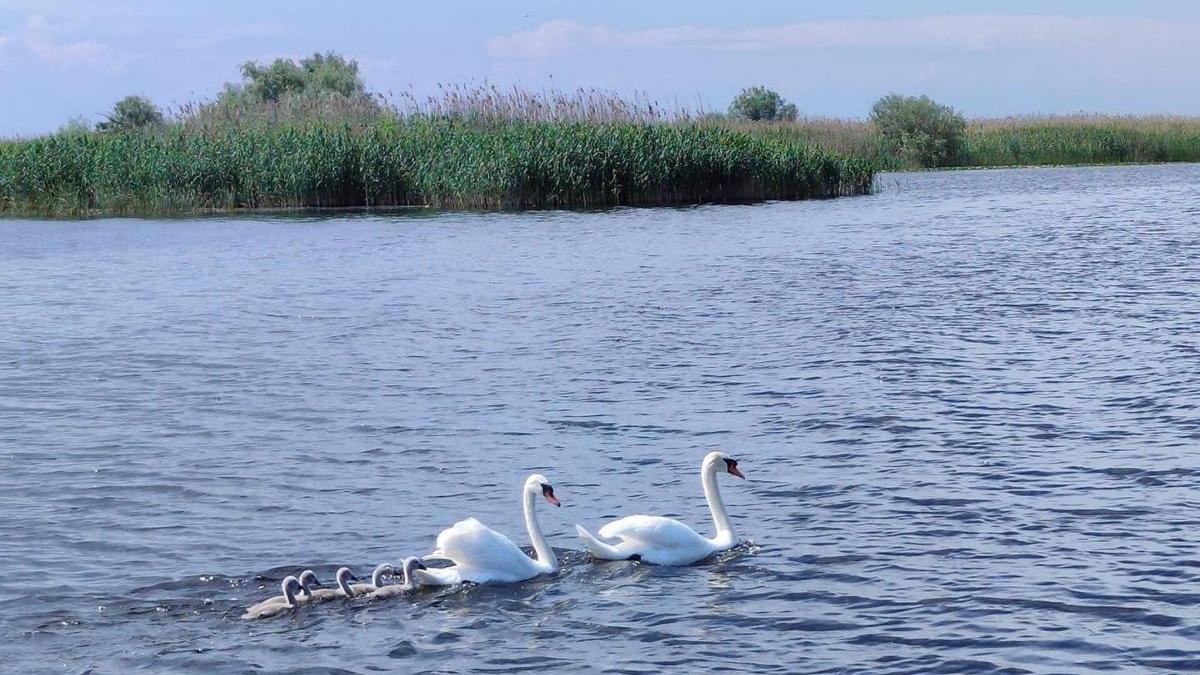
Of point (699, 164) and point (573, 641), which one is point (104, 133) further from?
point (573, 641)

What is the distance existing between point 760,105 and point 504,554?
81.0 metres

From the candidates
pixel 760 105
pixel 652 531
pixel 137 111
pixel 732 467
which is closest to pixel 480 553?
pixel 652 531

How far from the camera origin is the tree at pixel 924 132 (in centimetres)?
7250

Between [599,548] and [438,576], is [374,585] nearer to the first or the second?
[438,576]

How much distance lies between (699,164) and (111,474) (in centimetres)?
2957

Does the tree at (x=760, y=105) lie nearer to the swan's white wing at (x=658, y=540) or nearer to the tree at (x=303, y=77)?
the tree at (x=303, y=77)

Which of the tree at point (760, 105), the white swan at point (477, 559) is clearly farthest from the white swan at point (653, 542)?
the tree at point (760, 105)

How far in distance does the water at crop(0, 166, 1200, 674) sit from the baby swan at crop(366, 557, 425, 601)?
91 millimetres

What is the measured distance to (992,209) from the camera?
40.2 m

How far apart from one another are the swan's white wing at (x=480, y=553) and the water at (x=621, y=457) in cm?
15

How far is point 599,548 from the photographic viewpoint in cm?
948

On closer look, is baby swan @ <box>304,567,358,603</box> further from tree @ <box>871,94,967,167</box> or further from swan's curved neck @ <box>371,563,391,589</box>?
tree @ <box>871,94,967,167</box>

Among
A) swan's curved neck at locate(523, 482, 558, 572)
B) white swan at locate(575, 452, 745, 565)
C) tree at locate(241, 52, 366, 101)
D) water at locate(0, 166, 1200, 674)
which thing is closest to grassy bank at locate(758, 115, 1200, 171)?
tree at locate(241, 52, 366, 101)

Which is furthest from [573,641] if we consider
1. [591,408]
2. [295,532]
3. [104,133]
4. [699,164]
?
[104,133]
